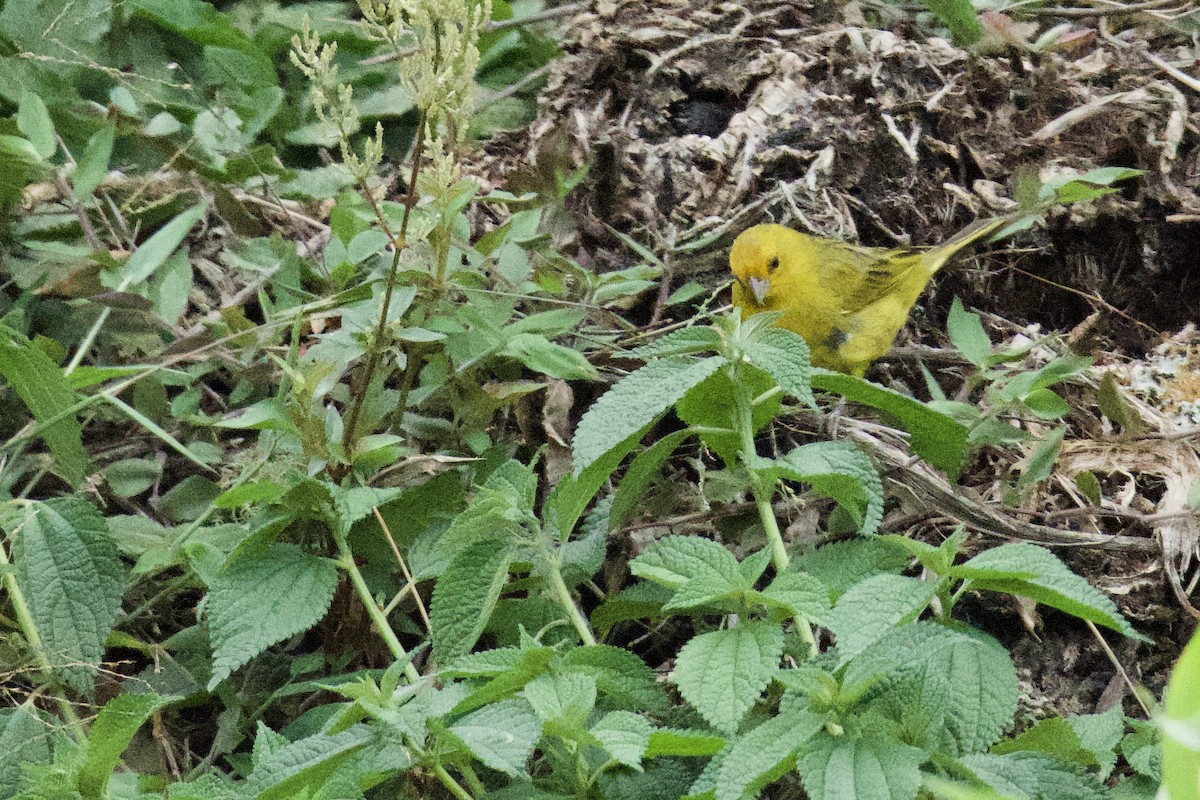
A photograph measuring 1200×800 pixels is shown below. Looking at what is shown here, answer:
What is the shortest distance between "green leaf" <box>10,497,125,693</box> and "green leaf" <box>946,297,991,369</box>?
1645 mm

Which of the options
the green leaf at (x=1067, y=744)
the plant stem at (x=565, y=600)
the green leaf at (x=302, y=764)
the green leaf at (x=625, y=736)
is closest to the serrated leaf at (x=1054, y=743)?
the green leaf at (x=1067, y=744)

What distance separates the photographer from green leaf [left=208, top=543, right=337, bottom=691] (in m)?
1.80

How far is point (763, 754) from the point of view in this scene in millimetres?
1364

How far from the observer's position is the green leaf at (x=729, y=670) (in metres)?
1.43

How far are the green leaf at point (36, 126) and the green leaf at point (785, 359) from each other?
1921mm

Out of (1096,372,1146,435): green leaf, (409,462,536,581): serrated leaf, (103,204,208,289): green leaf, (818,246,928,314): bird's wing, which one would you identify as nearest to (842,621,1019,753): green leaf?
(409,462,536,581): serrated leaf

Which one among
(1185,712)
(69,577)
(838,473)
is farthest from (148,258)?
(1185,712)

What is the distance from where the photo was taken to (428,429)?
7.73ft

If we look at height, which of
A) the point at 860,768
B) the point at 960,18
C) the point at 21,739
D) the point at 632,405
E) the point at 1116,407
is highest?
the point at 960,18

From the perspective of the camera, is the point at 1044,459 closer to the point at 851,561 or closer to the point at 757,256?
the point at 851,561

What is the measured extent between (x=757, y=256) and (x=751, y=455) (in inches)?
47.8

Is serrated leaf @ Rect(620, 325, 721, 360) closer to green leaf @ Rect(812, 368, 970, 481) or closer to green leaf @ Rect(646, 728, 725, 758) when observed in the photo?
green leaf @ Rect(812, 368, 970, 481)

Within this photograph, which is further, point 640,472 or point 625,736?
point 640,472

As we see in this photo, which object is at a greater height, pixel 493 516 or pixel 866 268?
pixel 493 516
